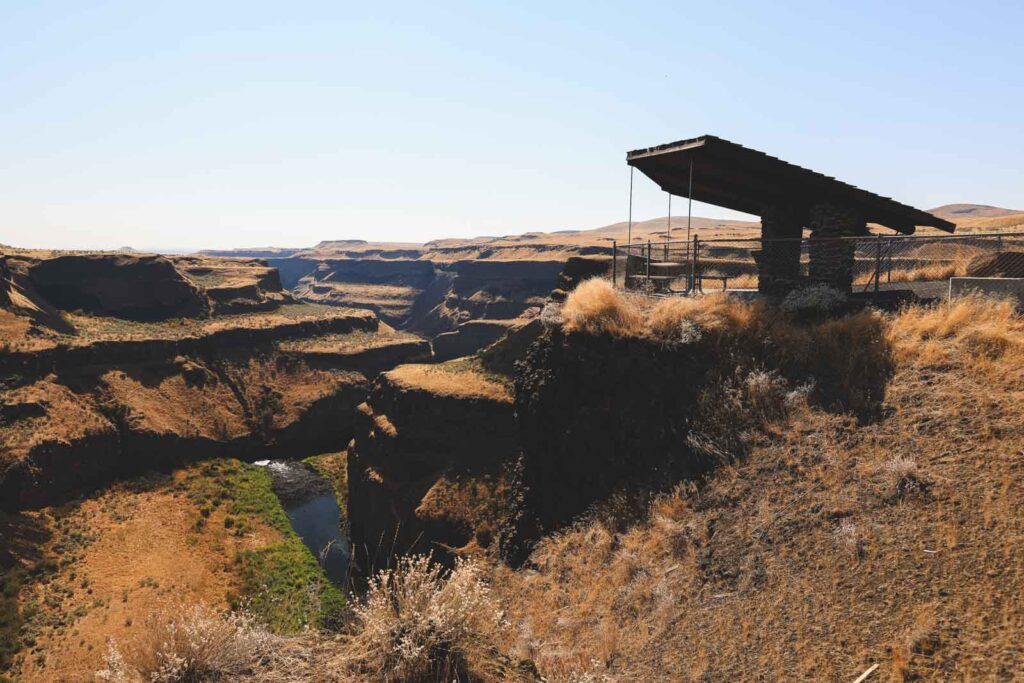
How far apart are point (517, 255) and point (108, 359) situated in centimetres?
12640

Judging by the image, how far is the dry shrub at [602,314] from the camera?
1557 centimetres

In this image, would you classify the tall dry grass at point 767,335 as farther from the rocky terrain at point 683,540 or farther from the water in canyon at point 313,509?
the water in canyon at point 313,509

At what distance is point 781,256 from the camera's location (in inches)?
761

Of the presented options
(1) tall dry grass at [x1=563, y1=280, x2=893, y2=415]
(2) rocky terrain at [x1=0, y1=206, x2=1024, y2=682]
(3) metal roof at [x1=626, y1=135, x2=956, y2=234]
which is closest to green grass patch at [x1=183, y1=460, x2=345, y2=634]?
(2) rocky terrain at [x1=0, y1=206, x2=1024, y2=682]

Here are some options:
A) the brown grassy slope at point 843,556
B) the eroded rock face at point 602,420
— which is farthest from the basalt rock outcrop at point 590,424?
the brown grassy slope at point 843,556

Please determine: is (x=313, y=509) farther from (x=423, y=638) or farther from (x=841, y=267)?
(x=841, y=267)

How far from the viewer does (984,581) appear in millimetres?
7250

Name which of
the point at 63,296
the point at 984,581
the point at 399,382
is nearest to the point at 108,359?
the point at 63,296

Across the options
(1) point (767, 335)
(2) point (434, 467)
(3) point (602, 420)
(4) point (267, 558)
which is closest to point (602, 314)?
(3) point (602, 420)

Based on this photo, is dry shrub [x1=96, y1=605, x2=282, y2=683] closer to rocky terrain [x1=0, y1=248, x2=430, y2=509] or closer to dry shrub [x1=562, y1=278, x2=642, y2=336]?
dry shrub [x1=562, y1=278, x2=642, y2=336]

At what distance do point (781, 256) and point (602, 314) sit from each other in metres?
7.84

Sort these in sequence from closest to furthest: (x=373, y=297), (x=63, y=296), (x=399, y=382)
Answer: (x=399, y=382) < (x=63, y=296) < (x=373, y=297)

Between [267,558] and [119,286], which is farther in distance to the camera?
[119,286]

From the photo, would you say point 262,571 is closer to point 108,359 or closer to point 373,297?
point 108,359
